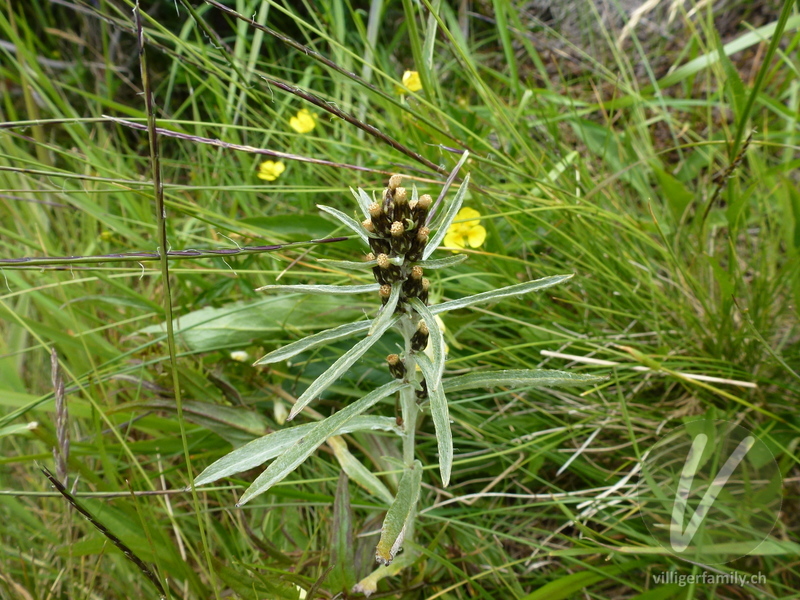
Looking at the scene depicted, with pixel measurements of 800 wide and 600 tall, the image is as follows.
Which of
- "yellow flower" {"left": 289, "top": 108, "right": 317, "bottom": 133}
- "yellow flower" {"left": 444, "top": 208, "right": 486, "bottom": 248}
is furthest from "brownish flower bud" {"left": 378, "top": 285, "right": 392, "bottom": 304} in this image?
"yellow flower" {"left": 289, "top": 108, "right": 317, "bottom": 133}

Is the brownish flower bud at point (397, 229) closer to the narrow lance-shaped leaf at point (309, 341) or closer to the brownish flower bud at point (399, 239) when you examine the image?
the brownish flower bud at point (399, 239)

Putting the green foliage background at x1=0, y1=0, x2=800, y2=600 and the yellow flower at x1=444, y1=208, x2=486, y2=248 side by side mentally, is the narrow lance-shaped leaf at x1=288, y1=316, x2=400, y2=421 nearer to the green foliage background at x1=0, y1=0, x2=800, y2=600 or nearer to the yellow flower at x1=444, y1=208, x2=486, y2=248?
the green foliage background at x1=0, y1=0, x2=800, y2=600

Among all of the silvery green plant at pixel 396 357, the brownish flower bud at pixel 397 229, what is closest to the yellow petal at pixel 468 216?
the silvery green plant at pixel 396 357

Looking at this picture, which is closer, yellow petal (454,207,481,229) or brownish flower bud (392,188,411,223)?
brownish flower bud (392,188,411,223)

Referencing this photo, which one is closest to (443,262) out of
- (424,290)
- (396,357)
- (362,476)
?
(424,290)

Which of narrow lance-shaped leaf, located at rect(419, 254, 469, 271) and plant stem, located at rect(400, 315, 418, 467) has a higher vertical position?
narrow lance-shaped leaf, located at rect(419, 254, 469, 271)

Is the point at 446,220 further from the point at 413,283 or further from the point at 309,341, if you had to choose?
the point at 309,341

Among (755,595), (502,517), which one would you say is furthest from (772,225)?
(502,517)
